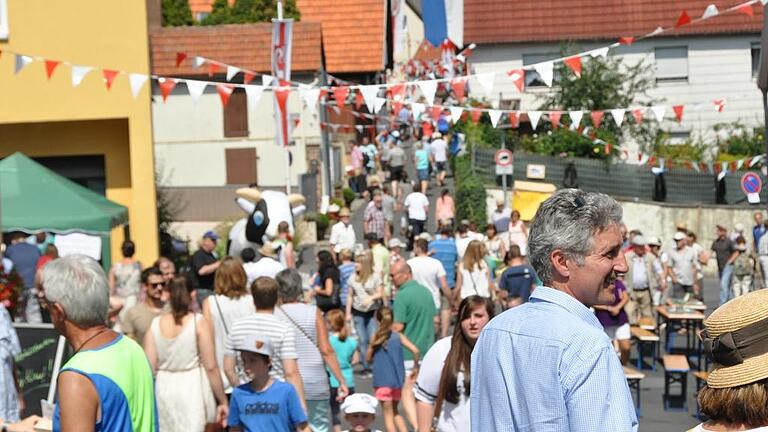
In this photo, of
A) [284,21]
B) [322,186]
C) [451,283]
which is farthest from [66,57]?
[322,186]

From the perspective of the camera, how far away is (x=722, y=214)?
32.1 meters

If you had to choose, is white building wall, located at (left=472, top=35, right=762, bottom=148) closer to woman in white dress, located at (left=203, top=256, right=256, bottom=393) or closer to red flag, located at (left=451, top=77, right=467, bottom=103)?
red flag, located at (left=451, top=77, right=467, bottom=103)

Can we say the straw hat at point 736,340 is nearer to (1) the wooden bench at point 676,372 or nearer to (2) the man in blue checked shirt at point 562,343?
(2) the man in blue checked shirt at point 562,343

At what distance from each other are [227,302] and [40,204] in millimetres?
8655

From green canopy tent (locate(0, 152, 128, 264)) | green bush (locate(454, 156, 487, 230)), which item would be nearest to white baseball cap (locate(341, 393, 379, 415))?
green canopy tent (locate(0, 152, 128, 264))

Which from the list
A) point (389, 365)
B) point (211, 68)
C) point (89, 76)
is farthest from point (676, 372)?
point (211, 68)

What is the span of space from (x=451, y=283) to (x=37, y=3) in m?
8.20

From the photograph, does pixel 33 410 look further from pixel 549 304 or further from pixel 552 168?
pixel 552 168

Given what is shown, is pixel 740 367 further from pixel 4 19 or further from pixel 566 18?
pixel 566 18

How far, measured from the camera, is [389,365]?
10.6m

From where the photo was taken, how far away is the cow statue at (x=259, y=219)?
1919cm

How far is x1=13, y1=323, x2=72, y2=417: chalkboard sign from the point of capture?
9.69m

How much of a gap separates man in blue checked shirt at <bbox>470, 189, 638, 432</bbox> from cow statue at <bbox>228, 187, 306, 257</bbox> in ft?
48.7

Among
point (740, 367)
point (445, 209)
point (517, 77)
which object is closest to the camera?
point (740, 367)
